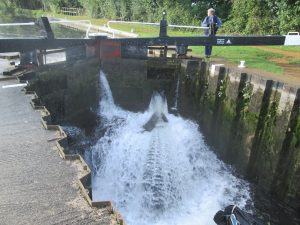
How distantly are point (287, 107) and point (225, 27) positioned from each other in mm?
14531

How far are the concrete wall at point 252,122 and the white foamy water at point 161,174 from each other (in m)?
0.62

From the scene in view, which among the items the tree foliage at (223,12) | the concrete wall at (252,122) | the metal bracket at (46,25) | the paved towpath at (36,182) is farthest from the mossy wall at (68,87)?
the tree foliage at (223,12)

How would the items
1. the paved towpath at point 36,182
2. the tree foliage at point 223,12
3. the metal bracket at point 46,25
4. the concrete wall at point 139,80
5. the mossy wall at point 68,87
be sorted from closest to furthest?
Answer: the paved towpath at point 36,182, the metal bracket at point 46,25, the mossy wall at point 68,87, the concrete wall at point 139,80, the tree foliage at point 223,12

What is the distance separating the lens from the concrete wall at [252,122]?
31.5ft

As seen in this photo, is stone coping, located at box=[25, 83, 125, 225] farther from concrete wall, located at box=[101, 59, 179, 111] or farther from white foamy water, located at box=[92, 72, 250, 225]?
concrete wall, located at box=[101, 59, 179, 111]

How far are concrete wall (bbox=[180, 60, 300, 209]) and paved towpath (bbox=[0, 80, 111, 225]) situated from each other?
230 inches

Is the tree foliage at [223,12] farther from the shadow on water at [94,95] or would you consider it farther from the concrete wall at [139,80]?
the shadow on water at [94,95]

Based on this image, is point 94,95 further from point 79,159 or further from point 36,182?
point 36,182

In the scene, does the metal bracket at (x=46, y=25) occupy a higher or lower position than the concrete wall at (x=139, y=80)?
higher

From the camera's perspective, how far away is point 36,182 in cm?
674


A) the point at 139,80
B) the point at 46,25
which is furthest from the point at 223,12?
the point at 46,25

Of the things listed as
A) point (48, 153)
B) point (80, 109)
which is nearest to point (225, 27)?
point (80, 109)

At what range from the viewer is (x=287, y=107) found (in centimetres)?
959

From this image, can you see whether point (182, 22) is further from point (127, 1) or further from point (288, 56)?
point (288, 56)
